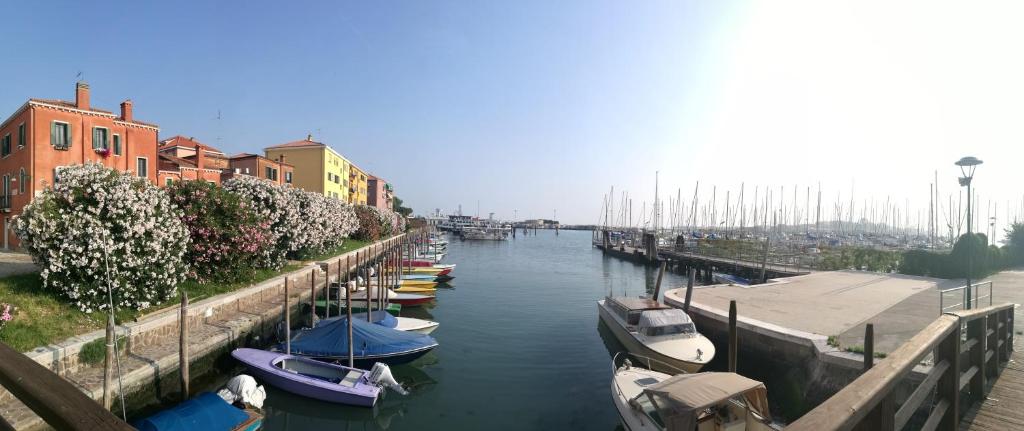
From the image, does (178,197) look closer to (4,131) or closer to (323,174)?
(4,131)

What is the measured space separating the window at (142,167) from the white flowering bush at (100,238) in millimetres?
17039

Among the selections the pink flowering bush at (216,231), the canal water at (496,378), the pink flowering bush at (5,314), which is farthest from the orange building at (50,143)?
the canal water at (496,378)

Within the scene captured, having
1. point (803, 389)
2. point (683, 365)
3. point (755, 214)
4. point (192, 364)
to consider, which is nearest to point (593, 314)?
point (683, 365)

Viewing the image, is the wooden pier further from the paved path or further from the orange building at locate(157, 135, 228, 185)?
the orange building at locate(157, 135, 228, 185)

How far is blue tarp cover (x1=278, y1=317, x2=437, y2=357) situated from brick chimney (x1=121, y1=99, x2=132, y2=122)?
23719mm

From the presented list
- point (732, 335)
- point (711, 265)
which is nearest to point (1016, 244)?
point (711, 265)

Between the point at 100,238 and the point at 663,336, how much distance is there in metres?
16.7

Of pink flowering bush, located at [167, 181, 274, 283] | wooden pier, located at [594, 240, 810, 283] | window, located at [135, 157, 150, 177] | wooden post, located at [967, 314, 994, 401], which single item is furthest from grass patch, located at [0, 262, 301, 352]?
wooden pier, located at [594, 240, 810, 283]

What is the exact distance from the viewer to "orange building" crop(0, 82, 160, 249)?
23484 mm

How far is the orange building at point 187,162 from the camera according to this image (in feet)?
111

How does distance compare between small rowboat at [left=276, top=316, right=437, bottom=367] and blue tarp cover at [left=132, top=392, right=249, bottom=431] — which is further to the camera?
small rowboat at [left=276, top=316, right=437, bottom=367]

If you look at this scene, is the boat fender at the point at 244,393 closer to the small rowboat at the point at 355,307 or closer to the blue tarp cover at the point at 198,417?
the blue tarp cover at the point at 198,417

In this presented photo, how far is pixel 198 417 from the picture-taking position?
31.3 ft

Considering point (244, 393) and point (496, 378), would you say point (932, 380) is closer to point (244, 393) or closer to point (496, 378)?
point (496, 378)
